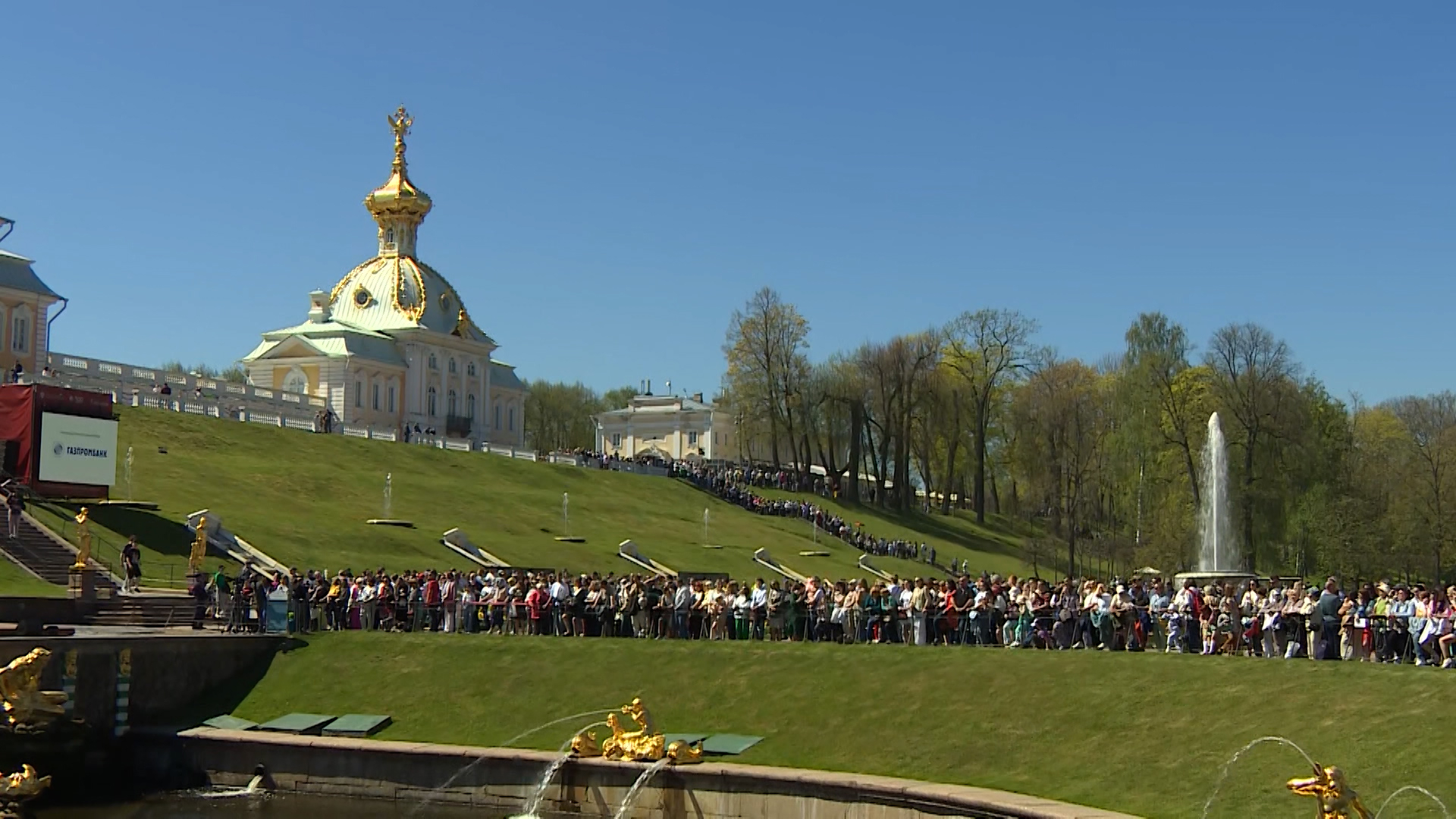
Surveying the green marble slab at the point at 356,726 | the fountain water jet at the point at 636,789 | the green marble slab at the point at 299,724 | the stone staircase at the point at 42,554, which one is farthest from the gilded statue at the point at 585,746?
the stone staircase at the point at 42,554

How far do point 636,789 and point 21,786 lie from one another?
28.6ft

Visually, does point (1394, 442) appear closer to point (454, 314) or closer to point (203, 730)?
point (454, 314)

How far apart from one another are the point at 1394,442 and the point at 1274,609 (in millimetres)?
64857

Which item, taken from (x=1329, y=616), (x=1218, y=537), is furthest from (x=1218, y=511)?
(x=1329, y=616)

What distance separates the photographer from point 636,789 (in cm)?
2338

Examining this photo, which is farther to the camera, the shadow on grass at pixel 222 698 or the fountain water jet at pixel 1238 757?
the shadow on grass at pixel 222 698

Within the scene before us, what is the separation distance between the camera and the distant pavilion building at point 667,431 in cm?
12412

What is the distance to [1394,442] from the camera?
8512cm

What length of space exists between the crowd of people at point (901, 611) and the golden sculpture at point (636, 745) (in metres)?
6.96

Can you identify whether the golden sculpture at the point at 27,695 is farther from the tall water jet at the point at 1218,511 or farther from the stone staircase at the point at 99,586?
the tall water jet at the point at 1218,511

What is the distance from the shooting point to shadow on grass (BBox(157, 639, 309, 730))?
97.0ft

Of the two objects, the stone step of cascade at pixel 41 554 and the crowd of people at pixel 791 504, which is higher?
the crowd of people at pixel 791 504

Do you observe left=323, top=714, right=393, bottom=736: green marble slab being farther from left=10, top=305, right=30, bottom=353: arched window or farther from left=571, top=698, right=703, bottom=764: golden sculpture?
left=10, top=305, right=30, bottom=353: arched window

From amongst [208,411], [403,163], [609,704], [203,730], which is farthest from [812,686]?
[403,163]
